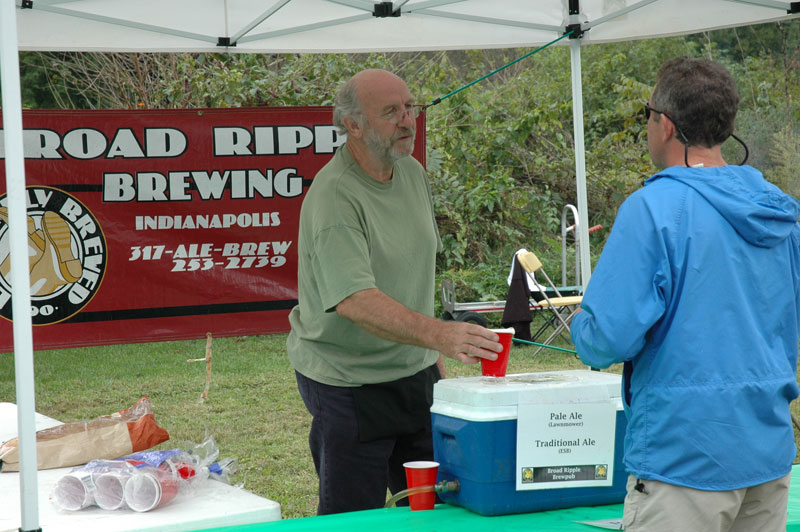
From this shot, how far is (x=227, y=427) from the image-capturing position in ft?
20.6

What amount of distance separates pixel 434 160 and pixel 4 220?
6226 millimetres

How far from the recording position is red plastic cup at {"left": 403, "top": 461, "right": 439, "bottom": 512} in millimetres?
1962

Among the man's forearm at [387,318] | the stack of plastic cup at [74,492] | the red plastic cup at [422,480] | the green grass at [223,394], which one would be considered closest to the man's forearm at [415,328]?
the man's forearm at [387,318]

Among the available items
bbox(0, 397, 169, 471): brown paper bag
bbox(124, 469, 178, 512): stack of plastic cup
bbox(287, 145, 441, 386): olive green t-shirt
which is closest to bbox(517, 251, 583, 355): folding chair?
bbox(287, 145, 441, 386): olive green t-shirt

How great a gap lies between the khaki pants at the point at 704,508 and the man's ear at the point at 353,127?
1.25 metres

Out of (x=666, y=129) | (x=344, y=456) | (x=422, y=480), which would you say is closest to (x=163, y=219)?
(x=344, y=456)

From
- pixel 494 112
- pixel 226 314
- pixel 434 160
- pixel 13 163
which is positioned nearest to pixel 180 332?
pixel 226 314

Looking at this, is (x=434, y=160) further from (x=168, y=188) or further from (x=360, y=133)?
(x=360, y=133)

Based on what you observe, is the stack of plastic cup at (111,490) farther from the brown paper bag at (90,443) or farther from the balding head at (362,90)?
the balding head at (362,90)

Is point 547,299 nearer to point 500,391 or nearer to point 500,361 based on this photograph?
point 500,361

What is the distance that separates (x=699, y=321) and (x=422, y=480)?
0.75 meters

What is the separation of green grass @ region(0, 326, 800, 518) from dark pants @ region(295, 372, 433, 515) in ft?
7.15

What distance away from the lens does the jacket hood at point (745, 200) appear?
1.49 meters

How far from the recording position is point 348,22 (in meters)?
3.87
